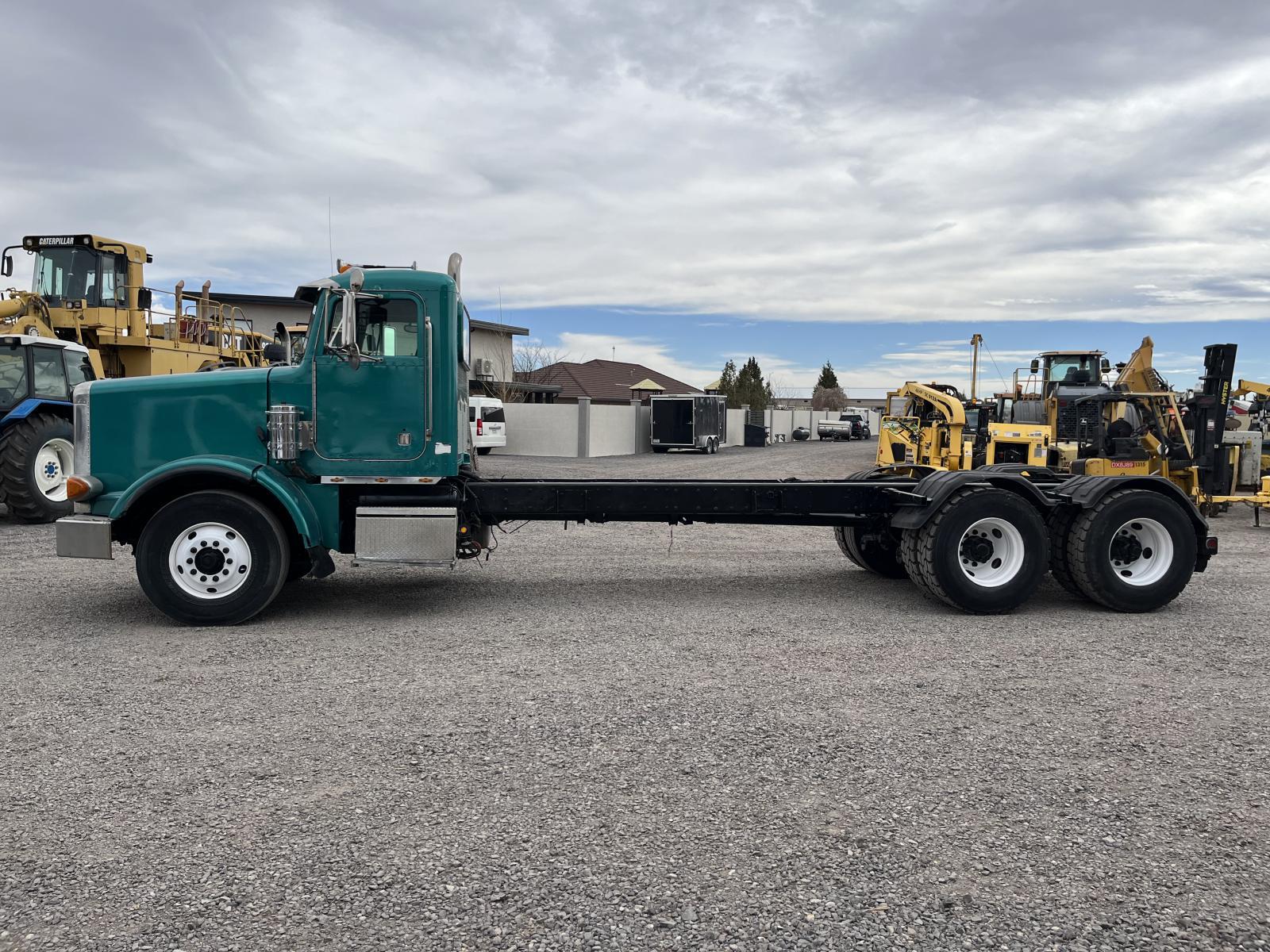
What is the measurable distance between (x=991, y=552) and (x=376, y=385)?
5110 millimetres

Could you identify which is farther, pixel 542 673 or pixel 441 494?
pixel 441 494

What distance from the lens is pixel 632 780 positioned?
13.9 ft

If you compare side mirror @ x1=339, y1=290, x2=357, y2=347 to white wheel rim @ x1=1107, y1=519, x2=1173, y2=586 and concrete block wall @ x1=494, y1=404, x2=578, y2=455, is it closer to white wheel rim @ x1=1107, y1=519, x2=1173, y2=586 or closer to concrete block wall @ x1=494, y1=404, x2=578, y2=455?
white wheel rim @ x1=1107, y1=519, x2=1173, y2=586

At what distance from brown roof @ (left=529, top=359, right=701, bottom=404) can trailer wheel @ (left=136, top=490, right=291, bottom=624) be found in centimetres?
4922

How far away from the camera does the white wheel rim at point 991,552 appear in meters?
7.71

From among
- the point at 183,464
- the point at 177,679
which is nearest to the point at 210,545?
the point at 183,464

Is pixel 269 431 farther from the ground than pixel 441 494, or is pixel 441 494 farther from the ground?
pixel 269 431

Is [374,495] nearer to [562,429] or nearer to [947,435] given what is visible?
[947,435]

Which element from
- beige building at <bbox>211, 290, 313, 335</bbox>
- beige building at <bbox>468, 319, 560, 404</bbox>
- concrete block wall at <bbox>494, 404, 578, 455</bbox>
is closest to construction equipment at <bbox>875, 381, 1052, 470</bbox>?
concrete block wall at <bbox>494, 404, 578, 455</bbox>

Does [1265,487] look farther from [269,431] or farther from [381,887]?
[381,887]

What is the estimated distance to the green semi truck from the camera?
705cm

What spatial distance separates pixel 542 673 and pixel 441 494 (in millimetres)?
2204

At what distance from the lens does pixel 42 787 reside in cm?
410

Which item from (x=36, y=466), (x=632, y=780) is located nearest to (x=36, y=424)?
(x=36, y=466)
